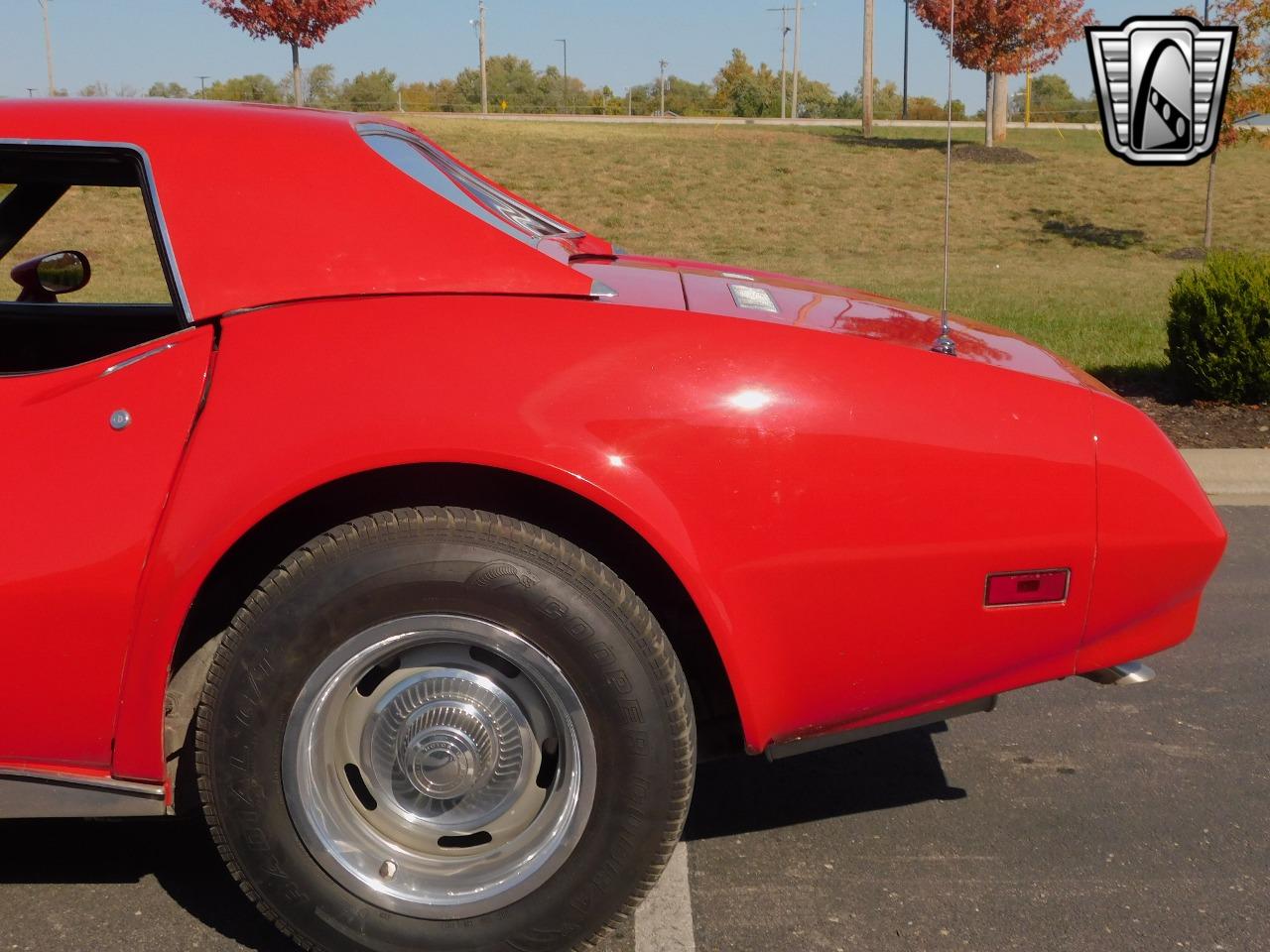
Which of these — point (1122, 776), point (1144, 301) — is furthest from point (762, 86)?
point (1122, 776)

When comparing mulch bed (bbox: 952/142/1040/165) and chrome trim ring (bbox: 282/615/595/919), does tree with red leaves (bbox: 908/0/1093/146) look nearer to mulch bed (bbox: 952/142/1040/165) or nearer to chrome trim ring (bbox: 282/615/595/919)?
mulch bed (bbox: 952/142/1040/165)

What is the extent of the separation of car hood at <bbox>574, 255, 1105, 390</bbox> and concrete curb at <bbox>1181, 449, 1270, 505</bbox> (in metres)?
4.24

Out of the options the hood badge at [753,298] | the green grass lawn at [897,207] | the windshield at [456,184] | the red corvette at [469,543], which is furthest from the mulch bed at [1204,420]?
the red corvette at [469,543]

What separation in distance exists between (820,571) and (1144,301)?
44.2ft

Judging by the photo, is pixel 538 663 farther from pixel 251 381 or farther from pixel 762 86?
pixel 762 86

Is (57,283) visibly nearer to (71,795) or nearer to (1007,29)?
(71,795)

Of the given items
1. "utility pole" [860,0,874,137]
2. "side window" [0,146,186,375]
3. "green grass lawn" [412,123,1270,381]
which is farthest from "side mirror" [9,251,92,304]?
"utility pole" [860,0,874,137]

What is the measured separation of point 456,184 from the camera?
9.38ft

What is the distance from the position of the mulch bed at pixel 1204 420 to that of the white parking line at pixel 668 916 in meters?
5.50

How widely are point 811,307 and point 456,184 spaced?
0.81 meters

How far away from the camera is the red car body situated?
2340 mm

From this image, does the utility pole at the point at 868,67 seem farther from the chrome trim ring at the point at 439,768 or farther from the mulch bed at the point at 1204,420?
the chrome trim ring at the point at 439,768

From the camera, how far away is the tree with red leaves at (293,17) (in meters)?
27.9

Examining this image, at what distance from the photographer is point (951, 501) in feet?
8.07
